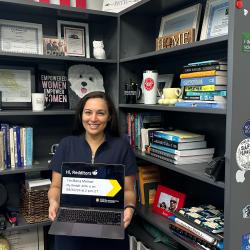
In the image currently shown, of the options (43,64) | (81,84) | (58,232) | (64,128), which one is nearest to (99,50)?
(81,84)

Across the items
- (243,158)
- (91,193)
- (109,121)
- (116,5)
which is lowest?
(91,193)

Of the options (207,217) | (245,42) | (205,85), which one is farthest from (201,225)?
(245,42)

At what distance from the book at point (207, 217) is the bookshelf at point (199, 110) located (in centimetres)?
12

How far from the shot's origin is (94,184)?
5.42 ft

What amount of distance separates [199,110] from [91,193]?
2.28 feet

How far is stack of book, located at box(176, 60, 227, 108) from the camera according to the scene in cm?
149

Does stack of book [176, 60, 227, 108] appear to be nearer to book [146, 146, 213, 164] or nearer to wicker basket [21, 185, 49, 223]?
A: book [146, 146, 213, 164]

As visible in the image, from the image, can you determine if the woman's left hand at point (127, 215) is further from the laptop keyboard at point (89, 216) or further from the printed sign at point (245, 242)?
the printed sign at point (245, 242)

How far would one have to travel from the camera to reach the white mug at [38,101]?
7.05 feet

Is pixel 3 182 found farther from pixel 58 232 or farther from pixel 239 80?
pixel 239 80

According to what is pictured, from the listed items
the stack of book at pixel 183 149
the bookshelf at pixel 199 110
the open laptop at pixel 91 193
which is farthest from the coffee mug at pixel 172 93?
the open laptop at pixel 91 193

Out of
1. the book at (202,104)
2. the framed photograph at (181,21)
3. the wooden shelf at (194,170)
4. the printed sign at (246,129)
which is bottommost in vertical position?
the wooden shelf at (194,170)

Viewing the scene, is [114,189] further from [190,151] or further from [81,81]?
[81,81]

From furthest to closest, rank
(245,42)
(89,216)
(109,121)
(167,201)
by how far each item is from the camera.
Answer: (167,201) → (109,121) → (89,216) → (245,42)
